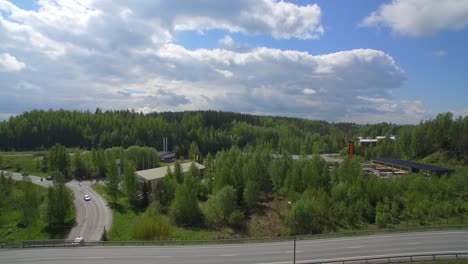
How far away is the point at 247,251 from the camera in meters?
33.2

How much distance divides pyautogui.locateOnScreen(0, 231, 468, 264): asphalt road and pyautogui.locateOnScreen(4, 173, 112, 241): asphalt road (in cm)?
1637

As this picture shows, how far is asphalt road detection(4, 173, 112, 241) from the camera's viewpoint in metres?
51.3

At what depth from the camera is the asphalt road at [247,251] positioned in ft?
102

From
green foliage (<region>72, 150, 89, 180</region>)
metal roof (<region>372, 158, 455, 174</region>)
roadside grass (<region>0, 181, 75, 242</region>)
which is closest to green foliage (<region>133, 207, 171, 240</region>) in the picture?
roadside grass (<region>0, 181, 75, 242</region>)

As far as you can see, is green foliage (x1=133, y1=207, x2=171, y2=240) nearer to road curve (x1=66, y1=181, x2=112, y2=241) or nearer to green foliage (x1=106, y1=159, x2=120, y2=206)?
road curve (x1=66, y1=181, x2=112, y2=241)

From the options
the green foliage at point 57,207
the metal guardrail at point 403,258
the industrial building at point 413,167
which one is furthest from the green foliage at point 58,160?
the industrial building at point 413,167

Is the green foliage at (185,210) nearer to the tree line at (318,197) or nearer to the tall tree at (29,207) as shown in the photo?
the tree line at (318,197)

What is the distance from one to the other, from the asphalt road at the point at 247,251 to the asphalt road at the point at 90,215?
644 inches

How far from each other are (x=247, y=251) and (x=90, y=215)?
36.8m

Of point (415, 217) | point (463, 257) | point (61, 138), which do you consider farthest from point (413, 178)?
point (61, 138)

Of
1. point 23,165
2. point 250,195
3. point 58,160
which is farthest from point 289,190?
point 23,165

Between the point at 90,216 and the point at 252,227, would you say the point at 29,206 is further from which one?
the point at 252,227

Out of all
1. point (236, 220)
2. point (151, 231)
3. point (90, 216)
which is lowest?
point (90, 216)

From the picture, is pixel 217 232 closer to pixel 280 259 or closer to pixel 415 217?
pixel 280 259
